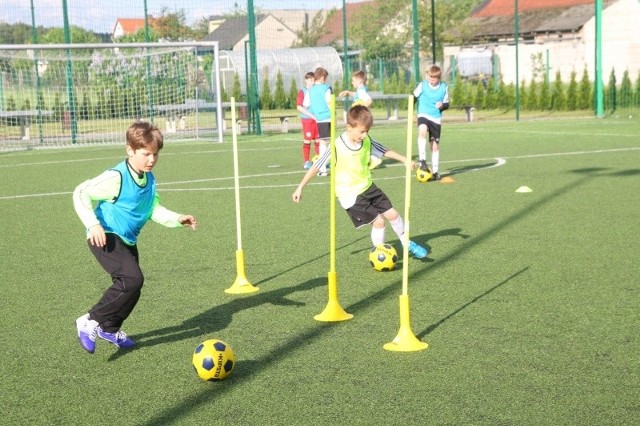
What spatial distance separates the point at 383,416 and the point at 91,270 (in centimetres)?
449

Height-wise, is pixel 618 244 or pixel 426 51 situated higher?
pixel 426 51

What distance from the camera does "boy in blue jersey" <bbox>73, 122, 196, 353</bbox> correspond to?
18.2 ft

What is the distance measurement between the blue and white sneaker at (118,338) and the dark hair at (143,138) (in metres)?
1.13

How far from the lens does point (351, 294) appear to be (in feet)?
23.1

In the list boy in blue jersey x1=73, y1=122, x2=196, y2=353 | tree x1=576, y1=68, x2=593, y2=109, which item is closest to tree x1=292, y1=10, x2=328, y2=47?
tree x1=576, y1=68, x2=593, y2=109

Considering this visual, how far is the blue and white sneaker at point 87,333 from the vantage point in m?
5.55

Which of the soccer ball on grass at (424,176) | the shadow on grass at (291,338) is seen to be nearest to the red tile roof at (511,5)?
the soccer ball on grass at (424,176)

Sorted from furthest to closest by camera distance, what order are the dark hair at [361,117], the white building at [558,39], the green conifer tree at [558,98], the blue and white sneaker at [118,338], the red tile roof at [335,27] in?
1. the red tile roof at [335,27]
2. the white building at [558,39]
3. the green conifer tree at [558,98]
4. the dark hair at [361,117]
5. the blue and white sneaker at [118,338]

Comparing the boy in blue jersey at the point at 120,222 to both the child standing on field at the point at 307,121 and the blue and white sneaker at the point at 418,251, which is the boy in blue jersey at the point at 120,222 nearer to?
the blue and white sneaker at the point at 418,251

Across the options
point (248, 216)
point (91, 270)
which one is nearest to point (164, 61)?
point (248, 216)

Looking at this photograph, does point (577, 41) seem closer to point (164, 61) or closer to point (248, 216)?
point (164, 61)

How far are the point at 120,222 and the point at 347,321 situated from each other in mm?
1636

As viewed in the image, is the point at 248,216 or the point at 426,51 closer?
the point at 248,216

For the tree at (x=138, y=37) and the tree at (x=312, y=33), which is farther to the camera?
the tree at (x=312, y=33)
